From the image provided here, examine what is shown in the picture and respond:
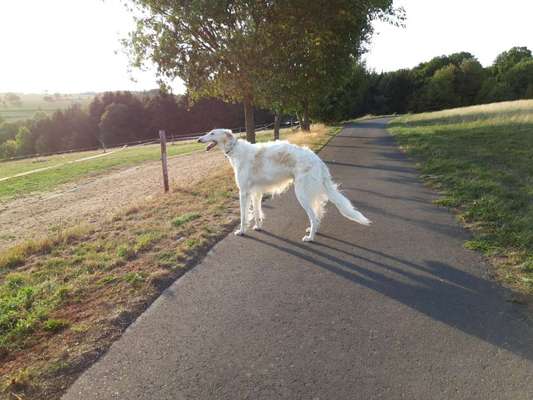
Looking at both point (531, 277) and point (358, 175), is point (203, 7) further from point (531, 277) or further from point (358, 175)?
point (531, 277)

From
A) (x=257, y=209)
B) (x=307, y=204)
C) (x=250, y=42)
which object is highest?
(x=250, y=42)

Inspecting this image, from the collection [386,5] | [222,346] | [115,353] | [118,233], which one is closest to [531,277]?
[222,346]

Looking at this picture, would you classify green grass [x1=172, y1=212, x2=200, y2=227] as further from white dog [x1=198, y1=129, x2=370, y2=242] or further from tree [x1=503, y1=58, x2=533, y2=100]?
tree [x1=503, y1=58, x2=533, y2=100]

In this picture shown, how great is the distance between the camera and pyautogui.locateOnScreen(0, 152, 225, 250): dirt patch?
930 cm

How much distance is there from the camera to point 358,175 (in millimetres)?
11172

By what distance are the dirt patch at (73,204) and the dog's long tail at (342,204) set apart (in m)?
5.97

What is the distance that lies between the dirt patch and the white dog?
4417 millimetres

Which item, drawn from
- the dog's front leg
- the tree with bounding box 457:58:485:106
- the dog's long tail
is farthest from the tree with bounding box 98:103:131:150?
the dog's long tail

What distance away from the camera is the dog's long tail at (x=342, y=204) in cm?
571

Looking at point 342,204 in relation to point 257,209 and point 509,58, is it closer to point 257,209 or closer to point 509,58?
point 257,209

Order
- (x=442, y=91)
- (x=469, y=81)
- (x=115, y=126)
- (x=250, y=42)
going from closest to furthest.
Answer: (x=250, y=42), (x=442, y=91), (x=469, y=81), (x=115, y=126)

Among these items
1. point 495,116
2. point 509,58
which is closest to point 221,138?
point 495,116

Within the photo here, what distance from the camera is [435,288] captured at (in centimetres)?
419

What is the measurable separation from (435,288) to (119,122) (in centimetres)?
7886
